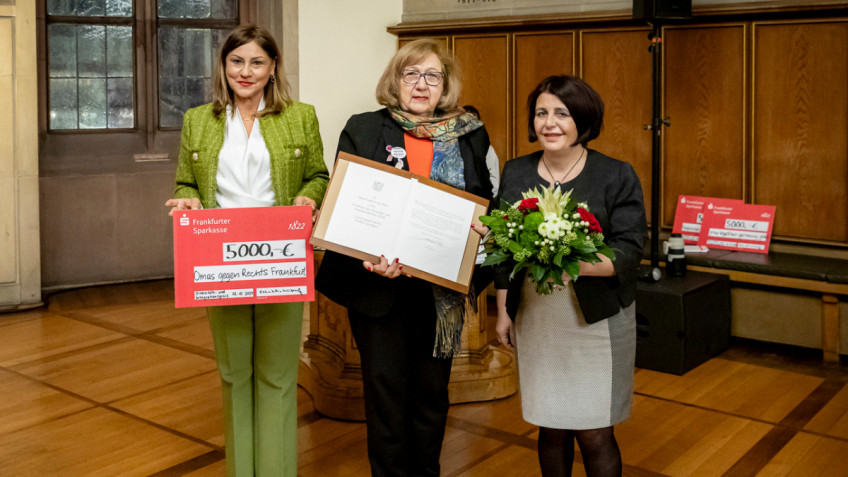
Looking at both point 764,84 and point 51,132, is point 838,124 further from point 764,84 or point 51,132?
point 51,132

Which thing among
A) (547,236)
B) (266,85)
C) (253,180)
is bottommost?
(547,236)

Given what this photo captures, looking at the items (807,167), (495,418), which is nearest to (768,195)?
(807,167)

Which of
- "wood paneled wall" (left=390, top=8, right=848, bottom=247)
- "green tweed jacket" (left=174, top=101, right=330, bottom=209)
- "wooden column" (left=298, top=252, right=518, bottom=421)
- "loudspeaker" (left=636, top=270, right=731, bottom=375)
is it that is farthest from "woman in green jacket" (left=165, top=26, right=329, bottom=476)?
"wood paneled wall" (left=390, top=8, right=848, bottom=247)

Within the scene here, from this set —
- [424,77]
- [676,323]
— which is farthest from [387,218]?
[676,323]

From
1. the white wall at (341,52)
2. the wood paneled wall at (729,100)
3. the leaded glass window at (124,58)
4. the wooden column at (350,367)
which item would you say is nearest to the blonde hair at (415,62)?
the wooden column at (350,367)

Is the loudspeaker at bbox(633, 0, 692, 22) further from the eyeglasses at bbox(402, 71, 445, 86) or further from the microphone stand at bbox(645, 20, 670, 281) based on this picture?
the eyeglasses at bbox(402, 71, 445, 86)

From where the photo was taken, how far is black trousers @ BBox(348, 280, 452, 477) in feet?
8.89

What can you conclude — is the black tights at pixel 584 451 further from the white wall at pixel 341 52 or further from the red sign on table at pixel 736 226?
the white wall at pixel 341 52

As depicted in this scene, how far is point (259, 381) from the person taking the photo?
2.92 metres

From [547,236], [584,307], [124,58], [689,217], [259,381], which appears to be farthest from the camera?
[124,58]

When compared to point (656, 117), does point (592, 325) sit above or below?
below

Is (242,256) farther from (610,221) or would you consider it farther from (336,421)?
(336,421)

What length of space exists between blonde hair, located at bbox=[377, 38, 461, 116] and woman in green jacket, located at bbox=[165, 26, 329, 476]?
0.35m

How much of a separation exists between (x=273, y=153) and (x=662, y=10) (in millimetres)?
3323
